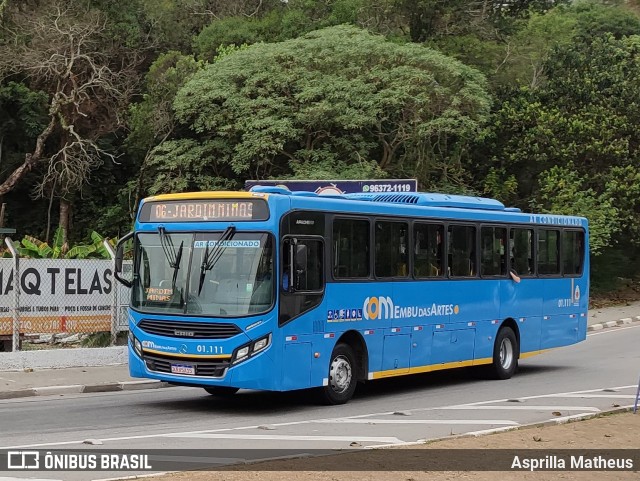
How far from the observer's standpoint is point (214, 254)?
13898mm

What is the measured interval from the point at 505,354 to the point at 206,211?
7.77 meters

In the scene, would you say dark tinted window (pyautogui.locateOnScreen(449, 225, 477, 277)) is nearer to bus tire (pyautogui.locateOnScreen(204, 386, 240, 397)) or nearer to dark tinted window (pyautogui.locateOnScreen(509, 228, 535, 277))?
dark tinted window (pyautogui.locateOnScreen(509, 228, 535, 277))

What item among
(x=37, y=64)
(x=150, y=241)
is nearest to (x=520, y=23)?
(x=37, y=64)

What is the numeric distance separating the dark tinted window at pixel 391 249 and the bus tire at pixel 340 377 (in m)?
1.45

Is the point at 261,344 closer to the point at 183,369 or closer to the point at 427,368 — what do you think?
the point at 183,369

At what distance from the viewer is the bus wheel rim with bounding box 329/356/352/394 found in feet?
48.6

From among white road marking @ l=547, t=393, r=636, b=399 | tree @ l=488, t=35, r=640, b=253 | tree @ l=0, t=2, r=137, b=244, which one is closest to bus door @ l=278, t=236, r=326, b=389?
white road marking @ l=547, t=393, r=636, b=399

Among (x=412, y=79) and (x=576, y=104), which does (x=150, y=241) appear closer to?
(x=412, y=79)

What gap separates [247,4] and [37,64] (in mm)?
12987

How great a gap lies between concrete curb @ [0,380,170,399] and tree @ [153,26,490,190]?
54.2 ft

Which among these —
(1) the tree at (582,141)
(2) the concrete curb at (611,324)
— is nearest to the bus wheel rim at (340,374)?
(2) the concrete curb at (611,324)

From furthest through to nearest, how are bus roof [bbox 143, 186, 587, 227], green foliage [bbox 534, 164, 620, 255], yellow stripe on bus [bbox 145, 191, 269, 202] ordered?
green foliage [bbox 534, 164, 620, 255] < bus roof [bbox 143, 186, 587, 227] < yellow stripe on bus [bbox 145, 191, 269, 202]

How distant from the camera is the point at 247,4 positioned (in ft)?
151

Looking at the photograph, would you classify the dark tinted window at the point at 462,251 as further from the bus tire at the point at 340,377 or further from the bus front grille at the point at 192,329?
the bus front grille at the point at 192,329
